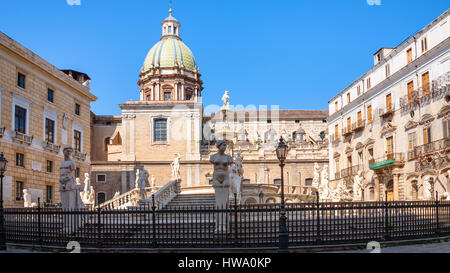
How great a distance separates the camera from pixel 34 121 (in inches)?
1164

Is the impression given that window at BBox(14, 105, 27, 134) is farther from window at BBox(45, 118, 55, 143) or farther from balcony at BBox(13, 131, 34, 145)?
window at BBox(45, 118, 55, 143)

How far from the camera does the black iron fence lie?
11.9m

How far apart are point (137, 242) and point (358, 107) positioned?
97.8ft

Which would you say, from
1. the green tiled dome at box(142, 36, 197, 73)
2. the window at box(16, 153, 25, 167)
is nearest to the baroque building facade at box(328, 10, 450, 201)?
the window at box(16, 153, 25, 167)

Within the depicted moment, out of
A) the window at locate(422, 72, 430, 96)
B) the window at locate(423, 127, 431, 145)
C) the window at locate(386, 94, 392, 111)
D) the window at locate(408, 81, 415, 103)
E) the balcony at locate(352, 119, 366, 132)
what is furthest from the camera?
the balcony at locate(352, 119, 366, 132)

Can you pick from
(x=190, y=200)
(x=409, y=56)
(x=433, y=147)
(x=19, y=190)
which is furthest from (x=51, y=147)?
(x=409, y=56)

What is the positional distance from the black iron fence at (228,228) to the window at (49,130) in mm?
17263

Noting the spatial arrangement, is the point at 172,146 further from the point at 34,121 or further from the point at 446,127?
the point at 446,127

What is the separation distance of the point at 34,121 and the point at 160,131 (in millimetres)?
20480

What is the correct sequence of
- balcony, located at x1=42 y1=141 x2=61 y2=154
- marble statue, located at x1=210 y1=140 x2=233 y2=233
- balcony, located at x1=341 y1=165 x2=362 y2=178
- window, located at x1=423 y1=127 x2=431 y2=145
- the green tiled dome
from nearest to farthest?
marble statue, located at x1=210 y1=140 x2=233 y2=233, window, located at x1=423 y1=127 x2=431 y2=145, balcony, located at x1=42 y1=141 x2=61 y2=154, balcony, located at x1=341 y1=165 x2=362 y2=178, the green tiled dome

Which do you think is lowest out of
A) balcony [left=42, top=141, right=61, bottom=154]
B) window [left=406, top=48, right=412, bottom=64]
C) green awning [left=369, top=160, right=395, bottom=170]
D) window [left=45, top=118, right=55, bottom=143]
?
green awning [left=369, top=160, right=395, bottom=170]

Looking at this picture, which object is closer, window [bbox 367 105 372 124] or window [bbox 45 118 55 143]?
window [bbox 45 118 55 143]

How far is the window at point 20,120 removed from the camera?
91.2 ft
